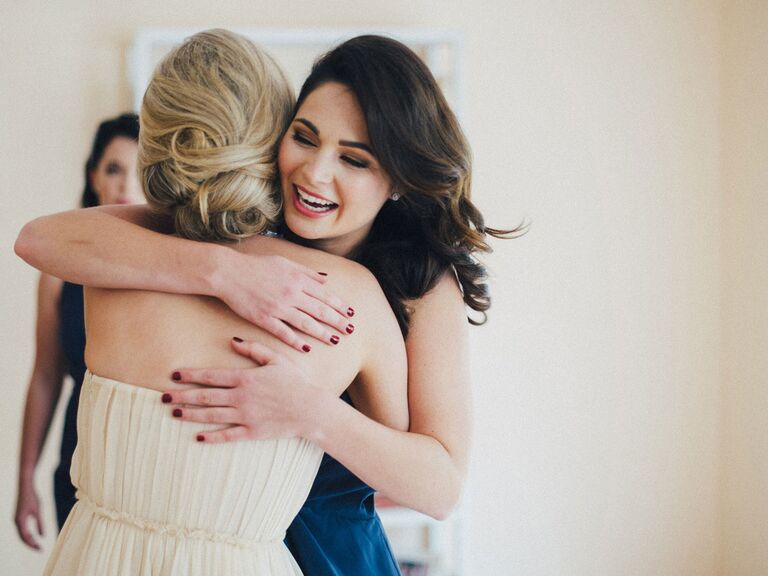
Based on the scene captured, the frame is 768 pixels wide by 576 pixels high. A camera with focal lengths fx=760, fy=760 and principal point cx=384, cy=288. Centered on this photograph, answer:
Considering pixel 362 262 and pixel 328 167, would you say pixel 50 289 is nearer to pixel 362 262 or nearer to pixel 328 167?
pixel 362 262

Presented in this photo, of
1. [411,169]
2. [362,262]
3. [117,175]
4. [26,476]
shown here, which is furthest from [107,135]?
[411,169]

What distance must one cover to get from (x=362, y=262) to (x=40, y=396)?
1393mm

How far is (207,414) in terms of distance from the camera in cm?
92

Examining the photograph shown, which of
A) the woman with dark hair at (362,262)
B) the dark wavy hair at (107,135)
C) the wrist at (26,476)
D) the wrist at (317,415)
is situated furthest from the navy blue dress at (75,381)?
the wrist at (317,415)

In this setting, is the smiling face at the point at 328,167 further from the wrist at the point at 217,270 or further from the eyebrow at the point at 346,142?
the wrist at the point at 217,270

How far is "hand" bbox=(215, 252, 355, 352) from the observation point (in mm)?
957

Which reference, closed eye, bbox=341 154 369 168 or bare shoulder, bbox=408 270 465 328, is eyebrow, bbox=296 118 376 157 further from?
bare shoulder, bbox=408 270 465 328

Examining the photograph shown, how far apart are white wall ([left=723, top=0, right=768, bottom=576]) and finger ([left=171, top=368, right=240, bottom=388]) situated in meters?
2.19

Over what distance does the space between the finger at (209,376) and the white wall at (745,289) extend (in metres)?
2.19

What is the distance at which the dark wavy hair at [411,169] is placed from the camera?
112 centimetres

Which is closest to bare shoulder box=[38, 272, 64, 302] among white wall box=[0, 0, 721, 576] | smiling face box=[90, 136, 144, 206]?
smiling face box=[90, 136, 144, 206]

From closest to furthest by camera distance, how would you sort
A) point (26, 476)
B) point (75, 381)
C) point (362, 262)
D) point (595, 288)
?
1. point (362, 262)
2. point (75, 381)
3. point (26, 476)
4. point (595, 288)

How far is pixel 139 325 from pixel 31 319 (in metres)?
1.89

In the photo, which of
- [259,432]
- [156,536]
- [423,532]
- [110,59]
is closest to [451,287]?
[259,432]
